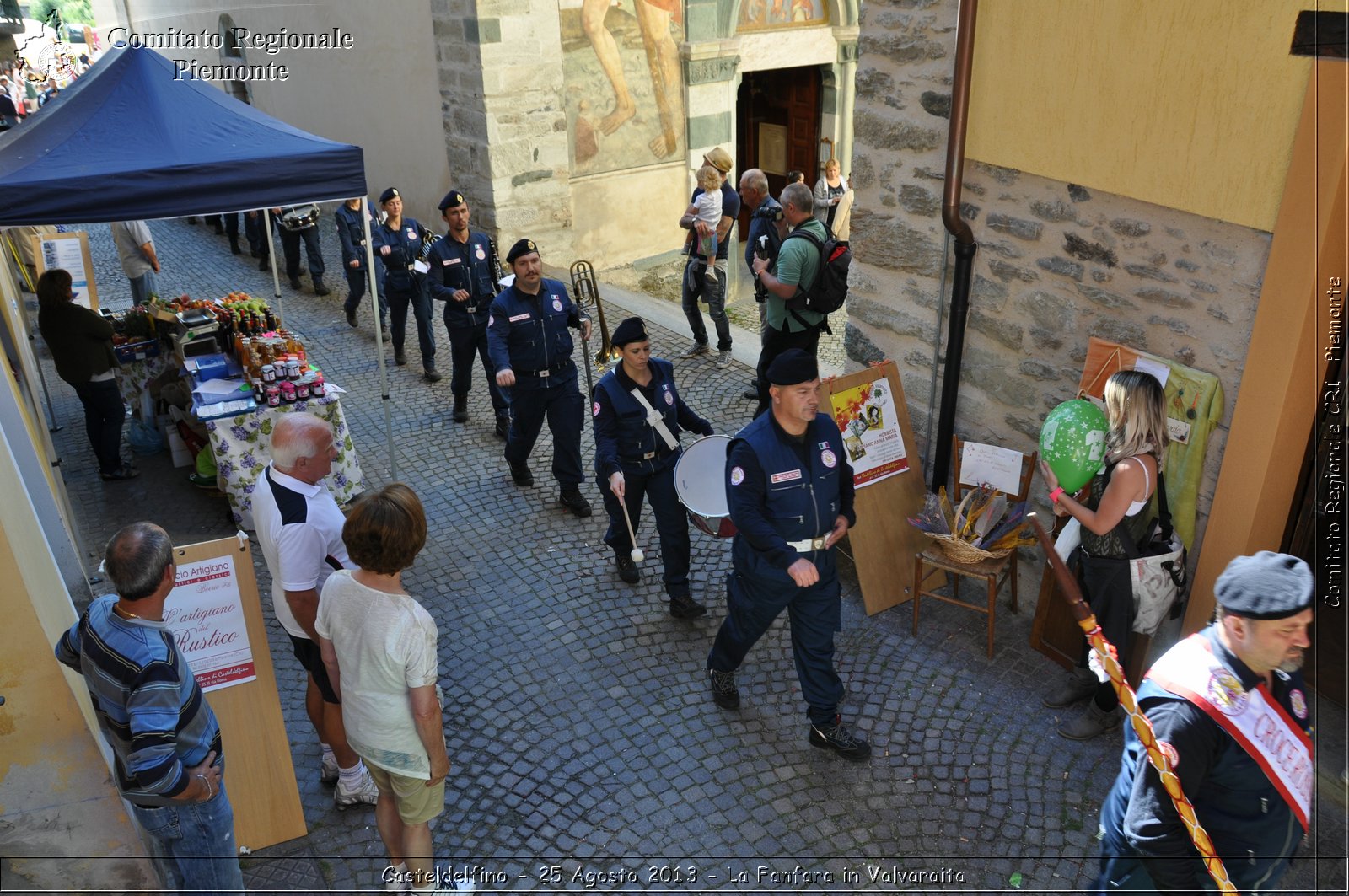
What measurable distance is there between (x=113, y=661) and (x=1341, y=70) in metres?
4.82

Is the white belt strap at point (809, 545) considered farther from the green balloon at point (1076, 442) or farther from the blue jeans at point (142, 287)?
the blue jeans at point (142, 287)

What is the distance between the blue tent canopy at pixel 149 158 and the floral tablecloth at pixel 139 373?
6.72 ft

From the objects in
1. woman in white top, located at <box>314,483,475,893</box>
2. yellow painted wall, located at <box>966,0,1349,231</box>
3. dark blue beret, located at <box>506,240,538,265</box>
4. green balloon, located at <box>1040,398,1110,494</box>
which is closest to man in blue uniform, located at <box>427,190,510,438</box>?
dark blue beret, located at <box>506,240,538,265</box>

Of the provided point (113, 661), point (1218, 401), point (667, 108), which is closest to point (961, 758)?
point (1218, 401)

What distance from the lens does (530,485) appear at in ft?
24.9

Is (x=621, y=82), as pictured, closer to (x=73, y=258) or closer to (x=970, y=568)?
(x=73, y=258)

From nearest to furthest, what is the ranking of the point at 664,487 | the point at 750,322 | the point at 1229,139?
the point at 1229,139, the point at 664,487, the point at 750,322

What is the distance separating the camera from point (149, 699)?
334 centimetres

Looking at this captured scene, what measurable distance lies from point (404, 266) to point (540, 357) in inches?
123

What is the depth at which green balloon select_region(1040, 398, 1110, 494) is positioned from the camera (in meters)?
4.40

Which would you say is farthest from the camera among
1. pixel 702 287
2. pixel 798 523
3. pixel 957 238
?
pixel 702 287

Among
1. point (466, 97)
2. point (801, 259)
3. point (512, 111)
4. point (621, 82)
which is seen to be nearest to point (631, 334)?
point (801, 259)

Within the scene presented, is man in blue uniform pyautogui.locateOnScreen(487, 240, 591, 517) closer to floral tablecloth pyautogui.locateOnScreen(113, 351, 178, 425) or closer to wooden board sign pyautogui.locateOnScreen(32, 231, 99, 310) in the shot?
floral tablecloth pyautogui.locateOnScreen(113, 351, 178, 425)

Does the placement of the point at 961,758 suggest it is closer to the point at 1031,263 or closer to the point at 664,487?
the point at 664,487
